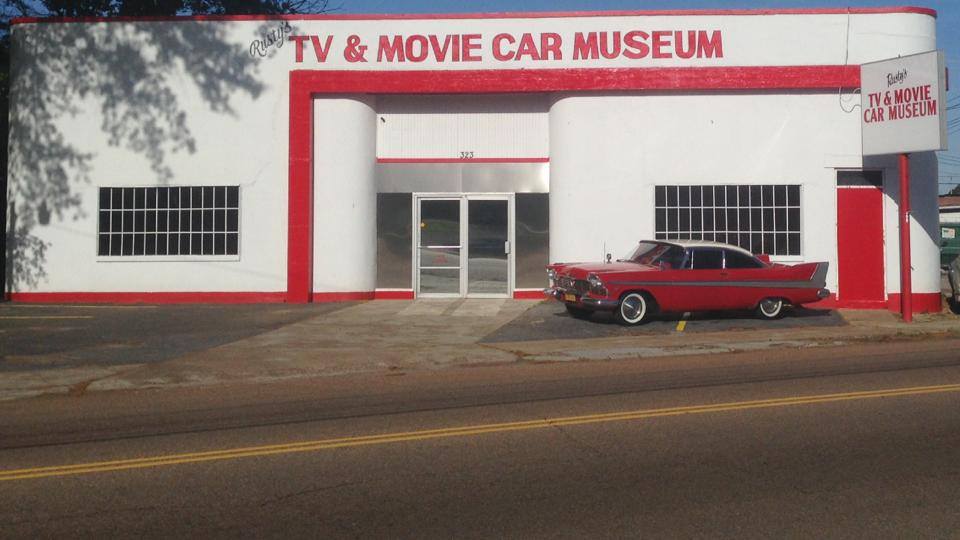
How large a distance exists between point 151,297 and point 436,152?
6898 mm

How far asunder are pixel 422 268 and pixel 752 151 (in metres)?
7.49

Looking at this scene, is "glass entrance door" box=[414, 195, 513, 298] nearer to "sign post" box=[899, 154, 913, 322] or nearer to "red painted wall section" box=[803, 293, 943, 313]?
"red painted wall section" box=[803, 293, 943, 313]

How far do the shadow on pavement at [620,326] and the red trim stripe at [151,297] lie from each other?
6.15 m

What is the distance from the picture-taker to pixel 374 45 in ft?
66.7

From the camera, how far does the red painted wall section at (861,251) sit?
19.6m

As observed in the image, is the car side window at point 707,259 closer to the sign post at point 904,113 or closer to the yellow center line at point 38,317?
the sign post at point 904,113

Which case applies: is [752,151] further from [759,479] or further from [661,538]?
[661,538]

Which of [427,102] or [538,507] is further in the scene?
[427,102]

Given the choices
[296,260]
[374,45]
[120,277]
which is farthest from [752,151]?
[120,277]

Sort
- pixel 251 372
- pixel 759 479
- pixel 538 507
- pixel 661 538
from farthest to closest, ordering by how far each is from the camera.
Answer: pixel 251 372
pixel 759 479
pixel 538 507
pixel 661 538

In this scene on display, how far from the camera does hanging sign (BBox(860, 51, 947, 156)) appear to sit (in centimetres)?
1672

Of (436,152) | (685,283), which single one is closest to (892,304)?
(685,283)

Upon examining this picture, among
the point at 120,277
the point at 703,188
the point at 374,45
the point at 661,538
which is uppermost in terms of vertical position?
the point at 374,45

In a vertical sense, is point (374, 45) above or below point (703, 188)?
above
